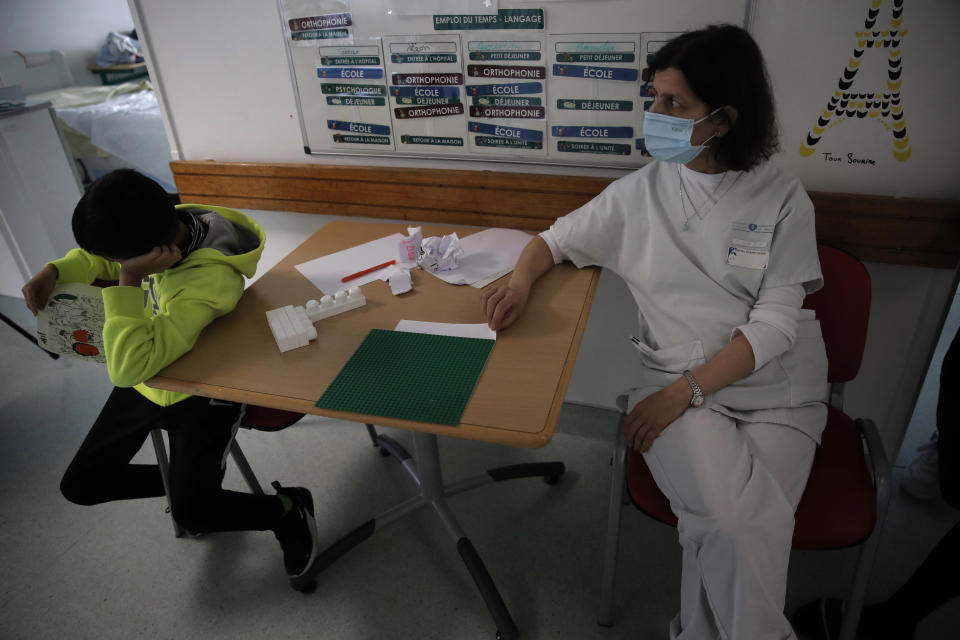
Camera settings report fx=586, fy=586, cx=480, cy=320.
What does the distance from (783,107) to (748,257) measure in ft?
1.78

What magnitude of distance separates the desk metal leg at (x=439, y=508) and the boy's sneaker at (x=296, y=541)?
3 centimetres

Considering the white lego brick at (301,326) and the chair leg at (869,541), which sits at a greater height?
the white lego brick at (301,326)

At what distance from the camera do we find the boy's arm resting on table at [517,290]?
1.30m

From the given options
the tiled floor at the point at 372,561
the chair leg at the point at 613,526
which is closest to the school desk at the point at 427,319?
the tiled floor at the point at 372,561

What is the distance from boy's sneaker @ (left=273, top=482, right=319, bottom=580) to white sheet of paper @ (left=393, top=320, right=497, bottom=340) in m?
0.71

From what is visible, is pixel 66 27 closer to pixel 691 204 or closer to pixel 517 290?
pixel 517 290

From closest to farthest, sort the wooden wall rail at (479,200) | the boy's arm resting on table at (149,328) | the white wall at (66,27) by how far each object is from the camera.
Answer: the boy's arm resting on table at (149,328) → the wooden wall rail at (479,200) → the white wall at (66,27)

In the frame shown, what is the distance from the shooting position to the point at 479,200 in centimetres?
192

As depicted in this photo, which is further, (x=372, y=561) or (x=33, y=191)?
(x=33, y=191)

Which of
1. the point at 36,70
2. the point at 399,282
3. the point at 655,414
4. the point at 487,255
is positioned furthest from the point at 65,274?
the point at 36,70

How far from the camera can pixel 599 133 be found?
5.70 feet

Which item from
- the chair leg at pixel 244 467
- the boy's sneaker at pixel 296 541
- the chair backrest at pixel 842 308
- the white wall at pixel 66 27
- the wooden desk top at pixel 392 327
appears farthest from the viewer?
the white wall at pixel 66 27

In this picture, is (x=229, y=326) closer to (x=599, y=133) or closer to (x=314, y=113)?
(x=314, y=113)

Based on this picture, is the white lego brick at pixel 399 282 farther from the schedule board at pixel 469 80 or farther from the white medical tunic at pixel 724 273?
the schedule board at pixel 469 80
